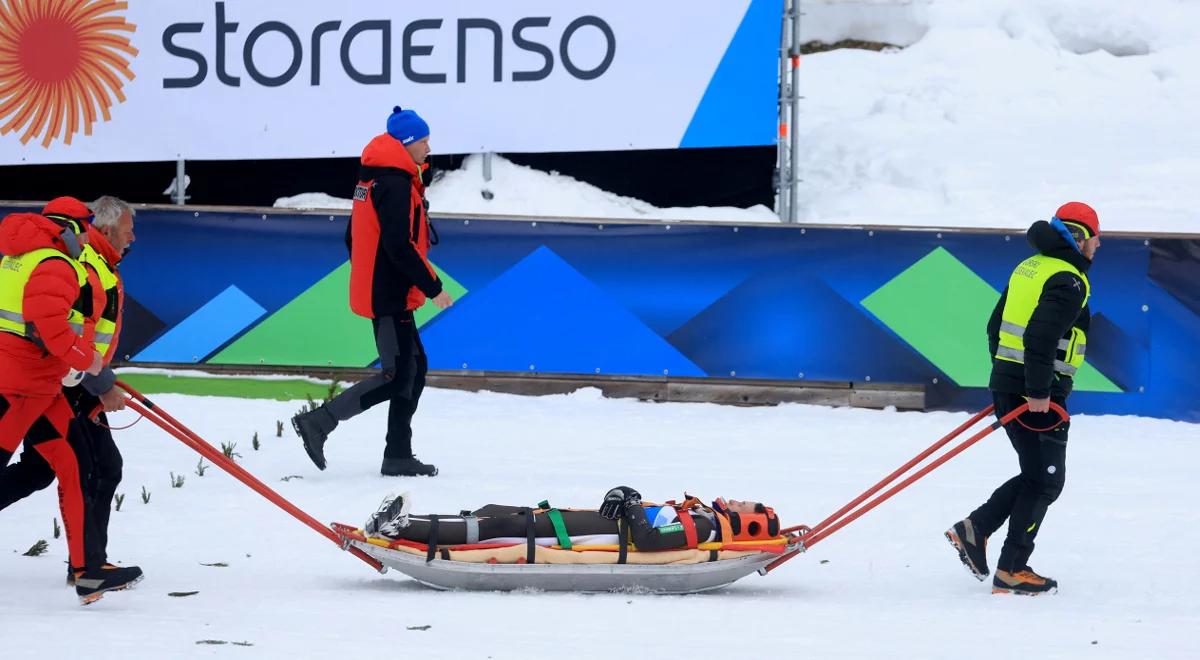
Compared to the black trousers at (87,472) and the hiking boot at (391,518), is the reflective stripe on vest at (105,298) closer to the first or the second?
the black trousers at (87,472)

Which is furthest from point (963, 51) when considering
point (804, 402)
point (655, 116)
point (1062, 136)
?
point (804, 402)

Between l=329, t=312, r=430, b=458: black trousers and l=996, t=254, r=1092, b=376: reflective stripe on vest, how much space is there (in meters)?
3.47

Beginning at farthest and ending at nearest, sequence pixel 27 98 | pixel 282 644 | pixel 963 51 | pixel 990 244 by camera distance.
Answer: pixel 963 51, pixel 27 98, pixel 990 244, pixel 282 644

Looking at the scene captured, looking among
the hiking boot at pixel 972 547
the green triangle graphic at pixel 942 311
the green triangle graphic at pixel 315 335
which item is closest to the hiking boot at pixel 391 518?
the hiking boot at pixel 972 547

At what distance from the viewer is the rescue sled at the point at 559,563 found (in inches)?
249

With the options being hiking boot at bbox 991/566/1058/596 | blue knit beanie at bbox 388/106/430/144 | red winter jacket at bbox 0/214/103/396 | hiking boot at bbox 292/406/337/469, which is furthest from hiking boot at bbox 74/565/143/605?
hiking boot at bbox 991/566/1058/596

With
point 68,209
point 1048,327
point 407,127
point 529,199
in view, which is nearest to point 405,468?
point 407,127

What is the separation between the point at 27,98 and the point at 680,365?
609 cm

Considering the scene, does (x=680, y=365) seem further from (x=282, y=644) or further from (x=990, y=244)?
(x=282, y=644)

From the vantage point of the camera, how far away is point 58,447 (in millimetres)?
6301

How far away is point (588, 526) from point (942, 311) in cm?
558

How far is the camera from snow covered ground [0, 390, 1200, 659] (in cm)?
575

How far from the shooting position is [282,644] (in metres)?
5.59

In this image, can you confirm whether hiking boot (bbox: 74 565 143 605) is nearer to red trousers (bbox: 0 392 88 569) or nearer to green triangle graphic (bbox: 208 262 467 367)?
red trousers (bbox: 0 392 88 569)
